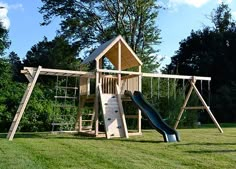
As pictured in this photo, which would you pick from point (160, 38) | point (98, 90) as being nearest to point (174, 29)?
point (160, 38)

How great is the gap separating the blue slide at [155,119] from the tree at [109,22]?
543 inches

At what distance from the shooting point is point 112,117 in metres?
12.0

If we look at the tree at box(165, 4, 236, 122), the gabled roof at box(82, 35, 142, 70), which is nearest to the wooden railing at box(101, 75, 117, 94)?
the gabled roof at box(82, 35, 142, 70)

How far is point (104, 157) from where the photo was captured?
707 centimetres

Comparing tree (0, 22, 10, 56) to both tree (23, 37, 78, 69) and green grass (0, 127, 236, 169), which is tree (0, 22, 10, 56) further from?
green grass (0, 127, 236, 169)

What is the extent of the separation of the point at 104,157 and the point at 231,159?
241cm

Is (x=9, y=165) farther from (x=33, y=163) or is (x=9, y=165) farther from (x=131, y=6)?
(x=131, y=6)

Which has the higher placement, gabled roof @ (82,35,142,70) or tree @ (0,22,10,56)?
tree @ (0,22,10,56)

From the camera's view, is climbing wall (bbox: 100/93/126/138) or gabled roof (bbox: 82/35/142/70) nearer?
climbing wall (bbox: 100/93/126/138)

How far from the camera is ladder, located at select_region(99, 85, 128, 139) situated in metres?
11.8

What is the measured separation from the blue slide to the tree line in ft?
16.0

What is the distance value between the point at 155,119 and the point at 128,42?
1582 centimetres

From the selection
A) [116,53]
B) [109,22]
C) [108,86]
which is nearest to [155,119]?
[108,86]

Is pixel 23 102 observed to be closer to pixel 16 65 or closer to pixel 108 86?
pixel 108 86
